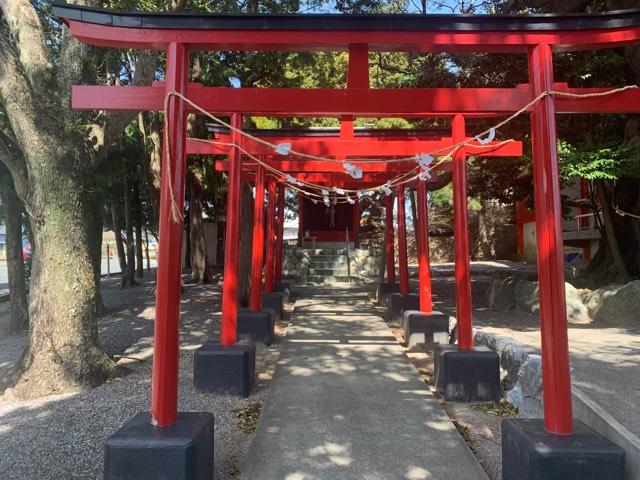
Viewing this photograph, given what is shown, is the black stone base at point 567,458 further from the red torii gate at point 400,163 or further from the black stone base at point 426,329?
the black stone base at point 426,329

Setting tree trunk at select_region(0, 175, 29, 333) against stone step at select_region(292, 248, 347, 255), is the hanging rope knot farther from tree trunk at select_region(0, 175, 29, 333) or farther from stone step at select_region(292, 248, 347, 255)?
stone step at select_region(292, 248, 347, 255)

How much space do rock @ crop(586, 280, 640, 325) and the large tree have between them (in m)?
8.16

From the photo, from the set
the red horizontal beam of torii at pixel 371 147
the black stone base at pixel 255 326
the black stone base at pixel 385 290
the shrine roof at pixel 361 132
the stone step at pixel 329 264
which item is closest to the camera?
the red horizontal beam of torii at pixel 371 147

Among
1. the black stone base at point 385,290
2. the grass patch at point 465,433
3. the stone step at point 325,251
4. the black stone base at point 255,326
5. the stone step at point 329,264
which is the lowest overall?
the grass patch at point 465,433

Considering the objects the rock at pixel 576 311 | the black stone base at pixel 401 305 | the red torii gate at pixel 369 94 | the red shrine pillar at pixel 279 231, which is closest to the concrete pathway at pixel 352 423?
the red torii gate at pixel 369 94

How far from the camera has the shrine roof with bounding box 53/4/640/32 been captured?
3227 mm

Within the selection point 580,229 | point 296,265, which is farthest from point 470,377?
point 580,229

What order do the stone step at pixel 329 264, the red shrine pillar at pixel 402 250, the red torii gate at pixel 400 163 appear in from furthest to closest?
the stone step at pixel 329 264 → the red shrine pillar at pixel 402 250 → the red torii gate at pixel 400 163

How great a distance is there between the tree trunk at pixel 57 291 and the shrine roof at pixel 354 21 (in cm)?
235

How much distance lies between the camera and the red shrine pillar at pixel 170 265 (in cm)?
304

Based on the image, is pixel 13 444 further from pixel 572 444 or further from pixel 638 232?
pixel 638 232

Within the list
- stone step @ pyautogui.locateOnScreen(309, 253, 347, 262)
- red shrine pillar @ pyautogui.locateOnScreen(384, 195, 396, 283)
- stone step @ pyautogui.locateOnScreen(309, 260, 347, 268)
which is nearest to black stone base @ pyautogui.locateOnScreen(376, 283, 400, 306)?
red shrine pillar @ pyautogui.locateOnScreen(384, 195, 396, 283)

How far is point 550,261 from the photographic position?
308 cm

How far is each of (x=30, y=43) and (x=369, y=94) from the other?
4.18m
